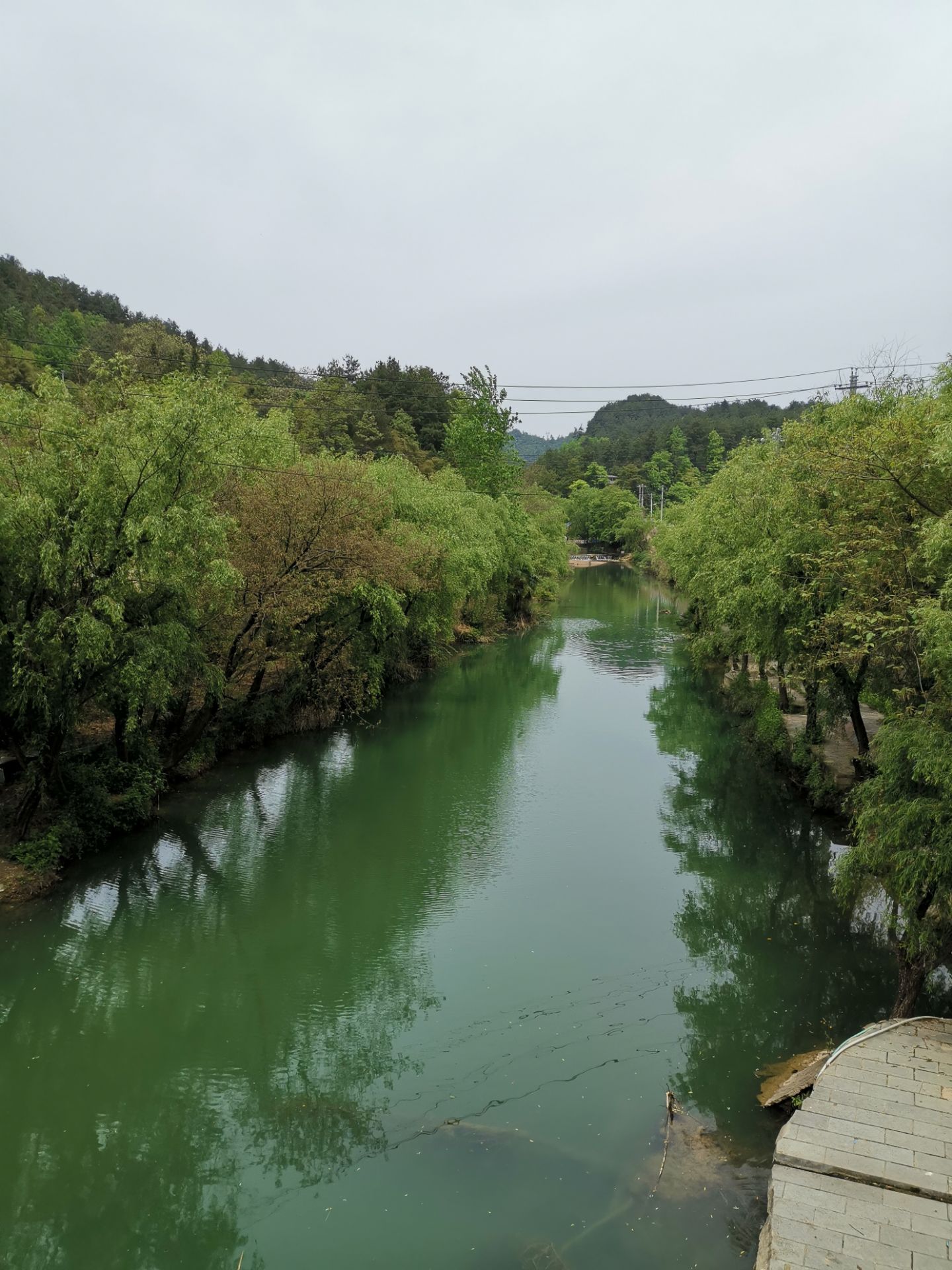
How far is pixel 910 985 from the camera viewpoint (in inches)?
410

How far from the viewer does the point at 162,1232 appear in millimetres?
8664

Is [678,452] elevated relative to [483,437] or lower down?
elevated

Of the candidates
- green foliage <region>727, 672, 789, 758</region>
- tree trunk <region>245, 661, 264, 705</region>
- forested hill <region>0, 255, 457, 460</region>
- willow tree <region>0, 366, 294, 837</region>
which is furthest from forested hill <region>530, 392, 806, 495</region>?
willow tree <region>0, 366, 294, 837</region>

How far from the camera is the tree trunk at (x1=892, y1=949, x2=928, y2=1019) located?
10.3m

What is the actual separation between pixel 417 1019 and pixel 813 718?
1210 cm

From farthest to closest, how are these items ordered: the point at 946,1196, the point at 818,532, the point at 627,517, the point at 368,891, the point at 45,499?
the point at 627,517 → the point at 368,891 → the point at 818,532 → the point at 45,499 → the point at 946,1196

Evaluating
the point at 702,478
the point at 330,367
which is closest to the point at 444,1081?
the point at 330,367

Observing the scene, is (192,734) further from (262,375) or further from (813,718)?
(262,375)

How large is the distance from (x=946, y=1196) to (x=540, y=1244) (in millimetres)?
3695

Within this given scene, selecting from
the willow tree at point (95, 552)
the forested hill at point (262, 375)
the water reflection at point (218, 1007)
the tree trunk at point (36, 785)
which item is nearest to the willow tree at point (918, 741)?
the water reflection at point (218, 1007)

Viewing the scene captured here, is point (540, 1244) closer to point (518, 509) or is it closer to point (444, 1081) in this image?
point (444, 1081)

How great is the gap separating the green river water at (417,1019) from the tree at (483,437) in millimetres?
32848

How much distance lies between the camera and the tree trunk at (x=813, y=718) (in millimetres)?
18969

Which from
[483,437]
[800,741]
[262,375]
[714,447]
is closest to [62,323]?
[262,375]
